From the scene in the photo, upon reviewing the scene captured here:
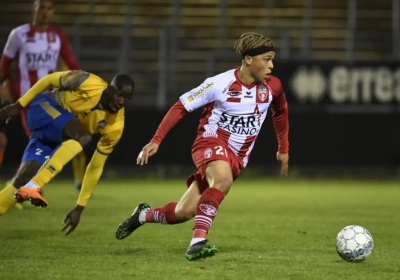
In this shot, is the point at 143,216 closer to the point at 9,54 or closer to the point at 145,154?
the point at 145,154

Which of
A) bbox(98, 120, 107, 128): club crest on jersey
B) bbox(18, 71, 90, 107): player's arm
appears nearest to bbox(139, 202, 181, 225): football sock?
bbox(98, 120, 107, 128): club crest on jersey

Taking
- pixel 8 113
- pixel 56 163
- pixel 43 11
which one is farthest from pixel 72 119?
pixel 43 11

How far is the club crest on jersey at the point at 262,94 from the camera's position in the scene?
665 centimetres

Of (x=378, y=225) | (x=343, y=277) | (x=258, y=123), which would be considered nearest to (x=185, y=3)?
(x=378, y=225)

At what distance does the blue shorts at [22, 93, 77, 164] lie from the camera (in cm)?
771

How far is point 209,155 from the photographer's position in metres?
6.48

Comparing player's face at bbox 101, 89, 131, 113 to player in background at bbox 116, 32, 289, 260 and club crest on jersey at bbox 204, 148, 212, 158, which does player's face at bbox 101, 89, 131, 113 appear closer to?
player in background at bbox 116, 32, 289, 260

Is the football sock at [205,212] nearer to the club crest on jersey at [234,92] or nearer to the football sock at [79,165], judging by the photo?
the club crest on jersey at [234,92]

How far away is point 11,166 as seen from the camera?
1462cm

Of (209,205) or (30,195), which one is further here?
(30,195)

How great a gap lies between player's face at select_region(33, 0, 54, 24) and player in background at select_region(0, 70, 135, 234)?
2.48 meters

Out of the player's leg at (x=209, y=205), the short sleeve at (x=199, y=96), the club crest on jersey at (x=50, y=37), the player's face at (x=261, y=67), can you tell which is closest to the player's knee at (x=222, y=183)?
the player's leg at (x=209, y=205)

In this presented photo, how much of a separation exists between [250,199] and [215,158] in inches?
225

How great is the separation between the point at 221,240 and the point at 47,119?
183cm
